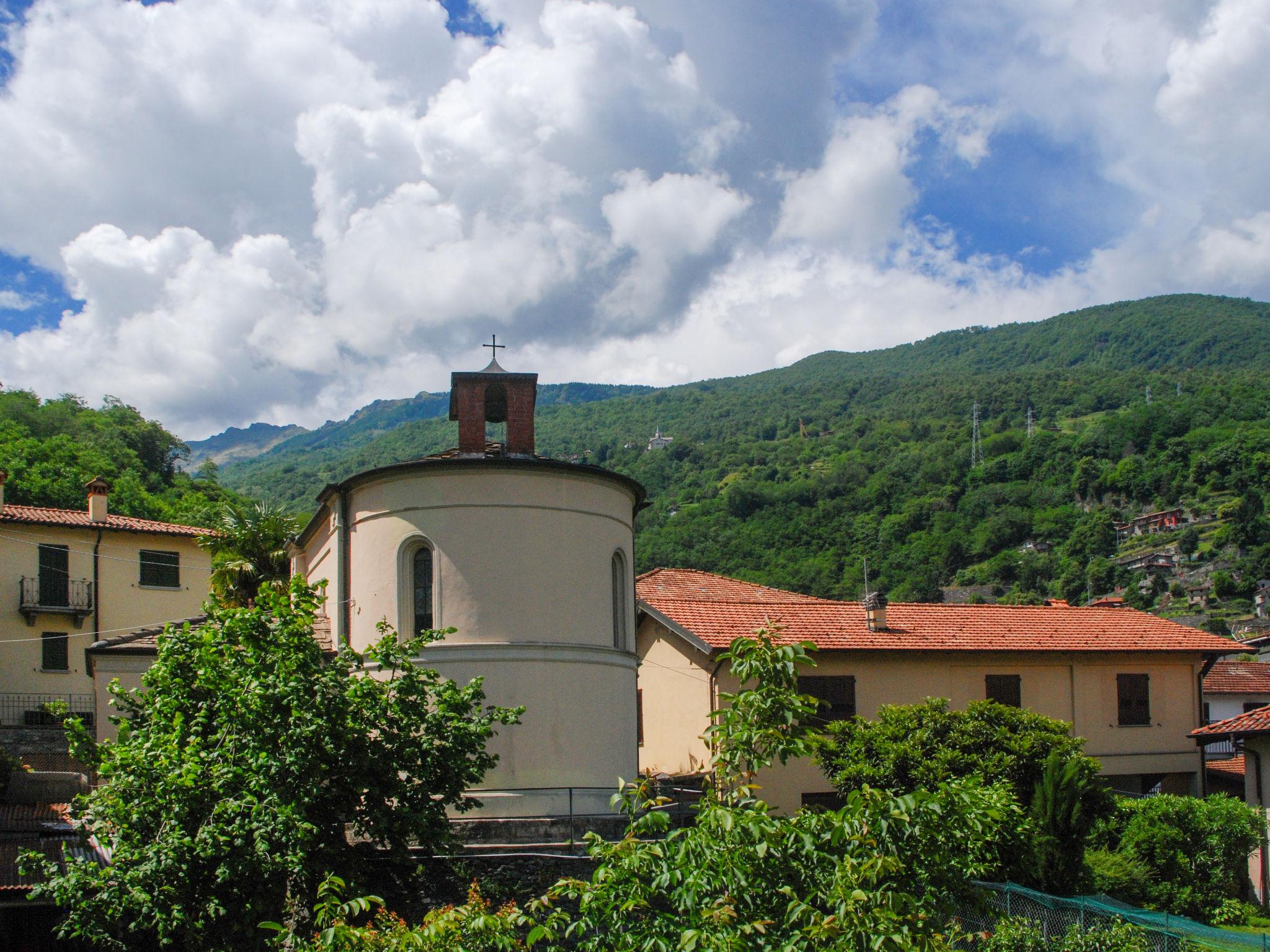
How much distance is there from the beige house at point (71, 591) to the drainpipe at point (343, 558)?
20.4 metres

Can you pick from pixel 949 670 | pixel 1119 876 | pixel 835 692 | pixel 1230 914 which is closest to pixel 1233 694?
pixel 949 670

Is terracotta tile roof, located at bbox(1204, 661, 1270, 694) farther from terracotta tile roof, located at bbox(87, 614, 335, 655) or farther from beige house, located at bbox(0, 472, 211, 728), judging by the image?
beige house, located at bbox(0, 472, 211, 728)

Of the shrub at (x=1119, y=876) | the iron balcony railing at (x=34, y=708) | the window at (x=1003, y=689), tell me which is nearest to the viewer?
the shrub at (x=1119, y=876)

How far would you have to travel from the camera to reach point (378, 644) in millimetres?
17172

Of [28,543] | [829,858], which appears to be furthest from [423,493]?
[28,543]

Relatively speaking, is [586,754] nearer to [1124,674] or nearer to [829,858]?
[829,858]

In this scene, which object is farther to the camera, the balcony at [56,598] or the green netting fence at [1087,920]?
the balcony at [56,598]

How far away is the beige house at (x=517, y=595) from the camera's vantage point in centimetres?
2216

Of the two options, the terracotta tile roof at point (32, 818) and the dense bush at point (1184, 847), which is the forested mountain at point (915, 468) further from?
the terracotta tile roof at point (32, 818)

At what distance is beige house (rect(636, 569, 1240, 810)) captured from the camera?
105 feet

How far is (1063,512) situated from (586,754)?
101563mm

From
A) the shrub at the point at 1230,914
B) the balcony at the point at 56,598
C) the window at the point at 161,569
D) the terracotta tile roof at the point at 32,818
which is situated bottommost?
the shrub at the point at 1230,914

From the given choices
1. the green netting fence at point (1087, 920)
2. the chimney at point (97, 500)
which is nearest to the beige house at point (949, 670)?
the green netting fence at point (1087, 920)

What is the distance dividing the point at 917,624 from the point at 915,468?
280 feet
